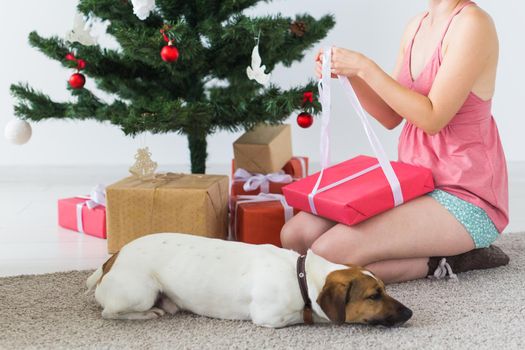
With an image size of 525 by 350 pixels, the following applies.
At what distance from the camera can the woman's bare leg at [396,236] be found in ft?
5.45

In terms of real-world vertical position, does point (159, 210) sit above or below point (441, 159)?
below

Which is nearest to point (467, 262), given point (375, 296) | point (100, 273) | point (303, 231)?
point (303, 231)

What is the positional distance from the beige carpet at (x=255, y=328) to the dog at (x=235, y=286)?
1.2 inches

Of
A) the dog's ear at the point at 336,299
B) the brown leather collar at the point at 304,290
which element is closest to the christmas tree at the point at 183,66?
the brown leather collar at the point at 304,290

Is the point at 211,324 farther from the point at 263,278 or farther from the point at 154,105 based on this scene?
the point at 154,105

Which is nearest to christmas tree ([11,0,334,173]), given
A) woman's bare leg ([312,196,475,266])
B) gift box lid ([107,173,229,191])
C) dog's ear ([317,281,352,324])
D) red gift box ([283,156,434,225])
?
gift box lid ([107,173,229,191])

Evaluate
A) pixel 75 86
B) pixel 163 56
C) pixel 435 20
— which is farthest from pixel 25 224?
pixel 435 20

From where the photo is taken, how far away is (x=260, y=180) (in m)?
2.31

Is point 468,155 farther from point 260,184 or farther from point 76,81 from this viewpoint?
point 76,81

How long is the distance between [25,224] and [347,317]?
4.74 ft

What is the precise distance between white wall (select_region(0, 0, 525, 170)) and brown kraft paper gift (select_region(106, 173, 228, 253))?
120 centimetres

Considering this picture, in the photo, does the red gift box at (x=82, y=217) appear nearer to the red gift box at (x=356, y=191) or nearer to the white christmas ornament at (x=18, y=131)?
the white christmas ornament at (x=18, y=131)

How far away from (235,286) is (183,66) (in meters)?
0.99

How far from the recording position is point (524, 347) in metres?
1.33
